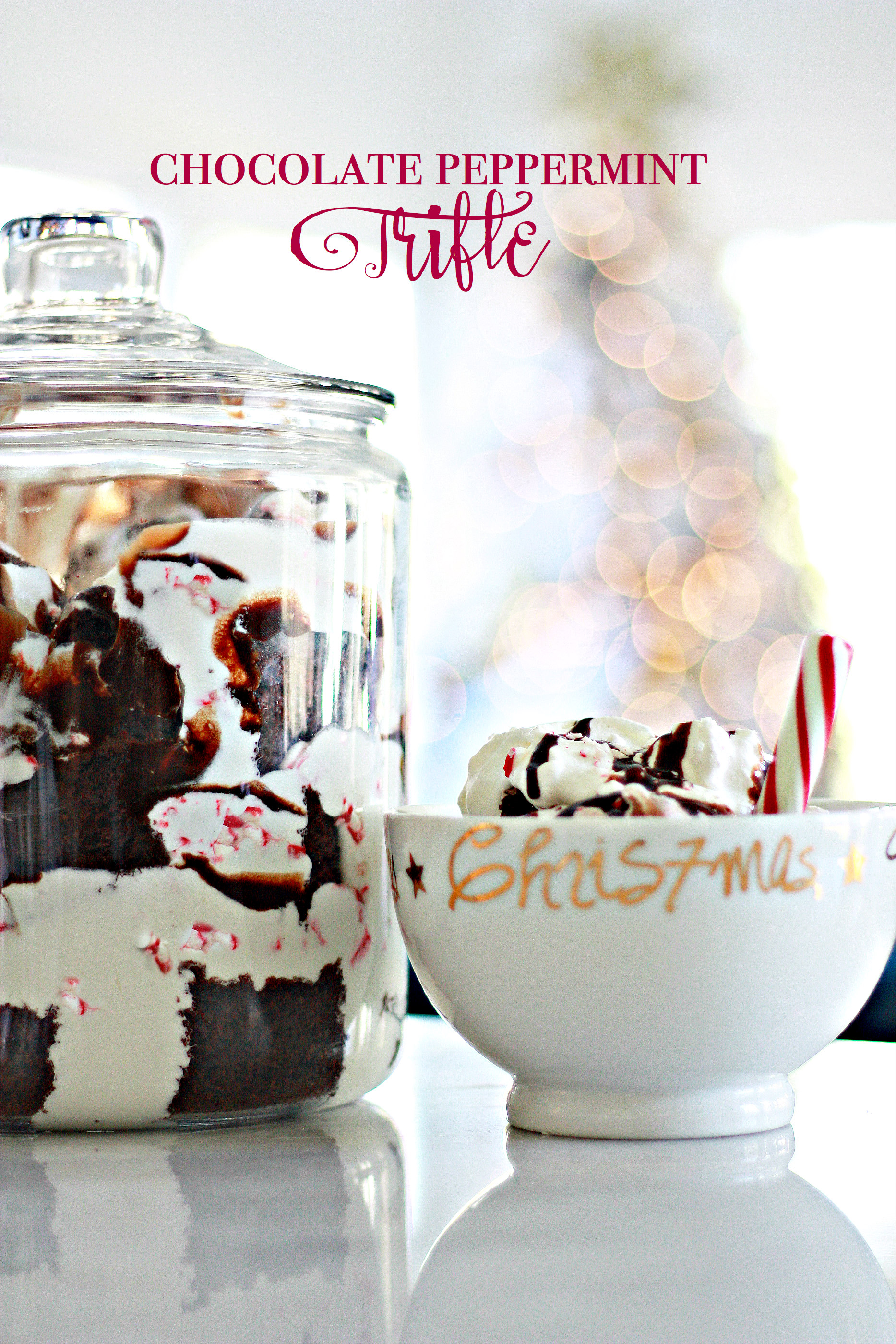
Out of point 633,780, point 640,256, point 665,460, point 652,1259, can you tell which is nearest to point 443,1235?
point 652,1259

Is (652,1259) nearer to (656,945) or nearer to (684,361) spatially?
(656,945)

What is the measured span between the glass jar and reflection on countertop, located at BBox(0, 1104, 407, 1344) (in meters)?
0.02

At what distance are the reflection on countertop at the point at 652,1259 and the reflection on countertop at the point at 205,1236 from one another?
27 mm

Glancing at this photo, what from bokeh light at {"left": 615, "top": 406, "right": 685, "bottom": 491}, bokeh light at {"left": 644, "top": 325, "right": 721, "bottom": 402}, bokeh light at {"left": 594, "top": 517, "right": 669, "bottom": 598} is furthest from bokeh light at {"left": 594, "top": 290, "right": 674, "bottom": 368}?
bokeh light at {"left": 594, "top": 517, "right": 669, "bottom": 598}

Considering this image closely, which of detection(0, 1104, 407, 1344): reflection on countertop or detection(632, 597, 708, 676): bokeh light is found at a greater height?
detection(632, 597, 708, 676): bokeh light

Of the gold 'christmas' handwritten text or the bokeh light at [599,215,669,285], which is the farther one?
the bokeh light at [599,215,669,285]

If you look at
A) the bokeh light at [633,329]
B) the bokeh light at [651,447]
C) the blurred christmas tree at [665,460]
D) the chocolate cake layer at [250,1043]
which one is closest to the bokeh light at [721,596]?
the blurred christmas tree at [665,460]

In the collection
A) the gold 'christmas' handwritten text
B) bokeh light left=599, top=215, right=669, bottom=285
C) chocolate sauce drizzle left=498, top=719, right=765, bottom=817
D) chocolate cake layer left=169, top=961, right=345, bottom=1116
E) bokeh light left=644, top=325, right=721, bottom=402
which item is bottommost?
chocolate cake layer left=169, top=961, right=345, bottom=1116

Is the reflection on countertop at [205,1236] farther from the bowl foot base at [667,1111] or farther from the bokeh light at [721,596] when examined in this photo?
the bokeh light at [721,596]

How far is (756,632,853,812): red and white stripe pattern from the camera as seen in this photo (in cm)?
52

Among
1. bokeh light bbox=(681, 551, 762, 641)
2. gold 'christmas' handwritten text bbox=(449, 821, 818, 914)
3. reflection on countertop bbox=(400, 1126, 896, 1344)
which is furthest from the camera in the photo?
bokeh light bbox=(681, 551, 762, 641)

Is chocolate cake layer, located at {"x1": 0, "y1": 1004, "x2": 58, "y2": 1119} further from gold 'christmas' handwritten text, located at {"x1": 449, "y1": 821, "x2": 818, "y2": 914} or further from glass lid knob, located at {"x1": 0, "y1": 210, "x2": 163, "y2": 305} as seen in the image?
glass lid knob, located at {"x1": 0, "y1": 210, "x2": 163, "y2": 305}

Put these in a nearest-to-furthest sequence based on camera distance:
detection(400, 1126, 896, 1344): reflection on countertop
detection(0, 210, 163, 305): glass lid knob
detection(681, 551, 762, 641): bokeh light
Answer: detection(400, 1126, 896, 1344): reflection on countertop → detection(0, 210, 163, 305): glass lid knob → detection(681, 551, 762, 641): bokeh light

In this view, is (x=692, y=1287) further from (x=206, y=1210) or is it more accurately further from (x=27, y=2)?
(x=27, y=2)
